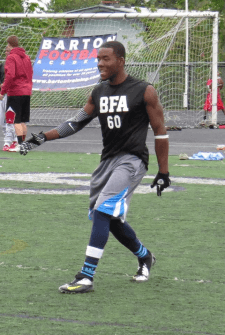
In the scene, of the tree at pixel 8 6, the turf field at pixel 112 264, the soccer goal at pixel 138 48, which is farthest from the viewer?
the tree at pixel 8 6

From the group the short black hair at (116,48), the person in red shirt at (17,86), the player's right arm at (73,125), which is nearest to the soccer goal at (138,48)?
the person in red shirt at (17,86)

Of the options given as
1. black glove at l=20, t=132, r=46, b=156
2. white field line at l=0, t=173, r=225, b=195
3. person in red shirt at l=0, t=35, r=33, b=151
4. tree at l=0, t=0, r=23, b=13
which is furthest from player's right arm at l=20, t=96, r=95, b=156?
tree at l=0, t=0, r=23, b=13

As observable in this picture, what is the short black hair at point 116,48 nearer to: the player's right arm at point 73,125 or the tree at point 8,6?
the player's right arm at point 73,125

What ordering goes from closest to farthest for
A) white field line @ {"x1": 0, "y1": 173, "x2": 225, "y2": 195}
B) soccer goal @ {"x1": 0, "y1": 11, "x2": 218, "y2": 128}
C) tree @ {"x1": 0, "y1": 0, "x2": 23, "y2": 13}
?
white field line @ {"x1": 0, "y1": 173, "x2": 225, "y2": 195}, soccer goal @ {"x1": 0, "y1": 11, "x2": 218, "y2": 128}, tree @ {"x1": 0, "y1": 0, "x2": 23, "y2": 13}

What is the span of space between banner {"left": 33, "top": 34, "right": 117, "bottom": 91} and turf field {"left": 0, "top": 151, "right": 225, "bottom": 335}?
9.44 meters

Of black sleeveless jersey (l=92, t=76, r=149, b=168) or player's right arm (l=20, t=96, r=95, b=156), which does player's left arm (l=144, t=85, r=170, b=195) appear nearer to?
black sleeveless jersey (l=92, t=76, r=149, b=168)

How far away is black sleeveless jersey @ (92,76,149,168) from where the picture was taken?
512 cm

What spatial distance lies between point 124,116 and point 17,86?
922 centimetres

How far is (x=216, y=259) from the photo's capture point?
5863mm

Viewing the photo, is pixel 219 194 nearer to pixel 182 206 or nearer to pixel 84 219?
pixel 182 206

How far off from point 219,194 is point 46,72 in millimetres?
11000

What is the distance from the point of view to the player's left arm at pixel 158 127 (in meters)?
5.11

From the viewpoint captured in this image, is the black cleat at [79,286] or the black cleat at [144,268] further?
the black cleat at [144,268]

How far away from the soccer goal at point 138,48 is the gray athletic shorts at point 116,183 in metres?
14.2
